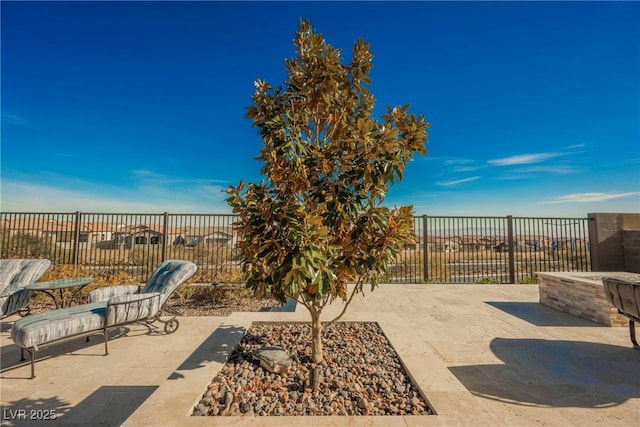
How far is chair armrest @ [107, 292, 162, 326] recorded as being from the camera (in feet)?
10.7

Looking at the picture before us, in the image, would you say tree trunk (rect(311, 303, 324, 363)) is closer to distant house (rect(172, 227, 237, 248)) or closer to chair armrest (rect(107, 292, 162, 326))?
chair armrest (rect(107, 292, 162, 326))

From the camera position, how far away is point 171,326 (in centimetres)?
403

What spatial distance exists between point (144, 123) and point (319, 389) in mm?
11136

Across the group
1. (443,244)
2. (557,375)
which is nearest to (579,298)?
(557,375)

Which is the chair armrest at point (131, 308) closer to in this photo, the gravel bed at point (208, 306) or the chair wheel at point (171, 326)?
the chair wheel at point (171, 326)

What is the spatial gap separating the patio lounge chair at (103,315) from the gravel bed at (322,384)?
5.33ft

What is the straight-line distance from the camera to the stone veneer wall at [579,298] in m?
4.11

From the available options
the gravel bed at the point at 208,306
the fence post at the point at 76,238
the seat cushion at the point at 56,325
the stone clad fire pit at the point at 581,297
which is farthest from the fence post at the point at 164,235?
the stone clad fire pit at the point at 581,297

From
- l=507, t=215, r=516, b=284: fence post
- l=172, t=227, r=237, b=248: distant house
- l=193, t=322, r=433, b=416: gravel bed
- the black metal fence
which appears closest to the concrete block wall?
the black metal fence

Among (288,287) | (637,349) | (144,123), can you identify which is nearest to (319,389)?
(288,287)

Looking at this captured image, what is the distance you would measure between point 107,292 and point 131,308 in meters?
0.91

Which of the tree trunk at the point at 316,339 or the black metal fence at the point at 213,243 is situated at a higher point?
the black metal fence at the point at 213,243

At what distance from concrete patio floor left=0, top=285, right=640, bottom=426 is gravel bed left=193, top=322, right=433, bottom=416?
0.39ft

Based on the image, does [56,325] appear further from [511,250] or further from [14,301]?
[511,250]
